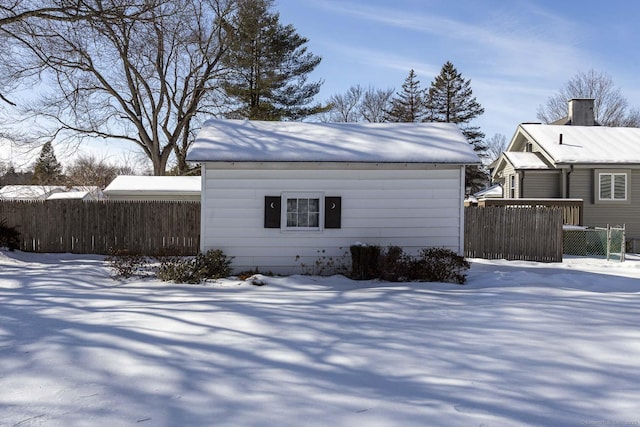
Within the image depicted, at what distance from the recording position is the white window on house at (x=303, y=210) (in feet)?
35.0

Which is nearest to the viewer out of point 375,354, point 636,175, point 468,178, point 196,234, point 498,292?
point 375,354

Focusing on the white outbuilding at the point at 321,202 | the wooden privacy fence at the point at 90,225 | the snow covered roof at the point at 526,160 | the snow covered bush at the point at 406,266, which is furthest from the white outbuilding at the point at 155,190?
the snow covered roof at the point at 526,160

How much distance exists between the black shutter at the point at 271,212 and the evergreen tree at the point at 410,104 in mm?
29628

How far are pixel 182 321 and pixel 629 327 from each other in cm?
579

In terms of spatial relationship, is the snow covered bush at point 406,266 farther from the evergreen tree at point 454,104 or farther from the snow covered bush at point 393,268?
the evergreen tree at point 454,104

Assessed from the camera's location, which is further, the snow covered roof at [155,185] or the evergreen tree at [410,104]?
the evergreen tree at [410,104]

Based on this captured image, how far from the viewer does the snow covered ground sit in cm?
342

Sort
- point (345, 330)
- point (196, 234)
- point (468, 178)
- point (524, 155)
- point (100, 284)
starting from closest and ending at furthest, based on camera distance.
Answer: point (345, 330), point (100, 284), point (196, 234), point (524, 155), point (468, 178)

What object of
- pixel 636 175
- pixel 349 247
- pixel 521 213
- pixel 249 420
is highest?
pixel 636 175

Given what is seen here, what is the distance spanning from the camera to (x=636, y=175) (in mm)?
18453

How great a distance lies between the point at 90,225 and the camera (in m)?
15.5

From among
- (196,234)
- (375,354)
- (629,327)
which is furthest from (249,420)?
(196,234)

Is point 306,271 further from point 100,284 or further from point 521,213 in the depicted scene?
point 521,213

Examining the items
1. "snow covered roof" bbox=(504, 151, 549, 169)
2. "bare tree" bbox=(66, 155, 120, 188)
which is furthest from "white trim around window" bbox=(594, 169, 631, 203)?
"bare tree" bbox=(66, 155, 120, 188)
